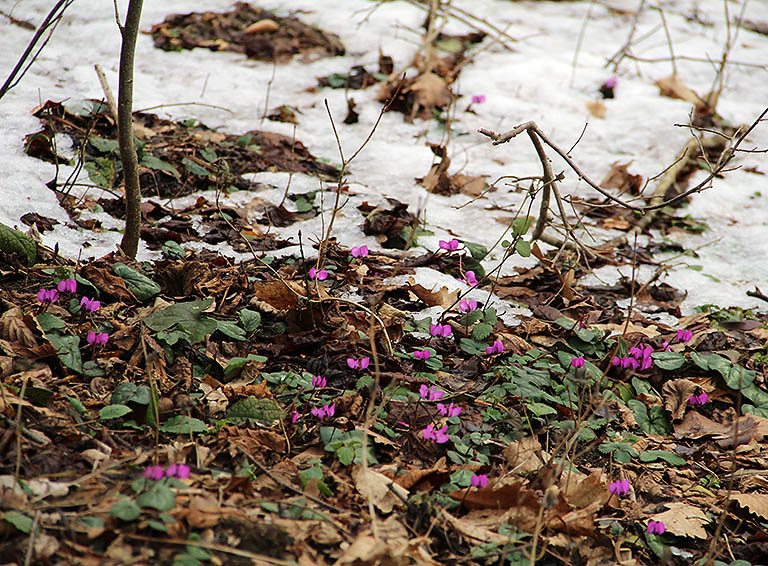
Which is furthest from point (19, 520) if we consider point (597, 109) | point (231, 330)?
point (597, 109)

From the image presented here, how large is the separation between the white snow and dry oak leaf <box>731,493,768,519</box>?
1442 millimetres

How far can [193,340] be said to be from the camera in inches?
93.4

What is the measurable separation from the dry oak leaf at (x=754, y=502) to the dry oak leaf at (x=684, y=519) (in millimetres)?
164

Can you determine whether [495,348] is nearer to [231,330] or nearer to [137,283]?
[231,330]

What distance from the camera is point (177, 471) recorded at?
173cm

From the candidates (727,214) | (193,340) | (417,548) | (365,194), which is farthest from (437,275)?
(727,214)

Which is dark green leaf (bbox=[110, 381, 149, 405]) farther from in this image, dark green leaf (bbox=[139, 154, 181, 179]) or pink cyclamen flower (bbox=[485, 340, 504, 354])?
dark green leaf (bbox=[139, 154, 181, 179])

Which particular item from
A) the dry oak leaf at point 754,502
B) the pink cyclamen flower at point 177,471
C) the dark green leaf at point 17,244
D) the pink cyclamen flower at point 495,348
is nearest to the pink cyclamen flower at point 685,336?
the dry oak leaf at point 754,502

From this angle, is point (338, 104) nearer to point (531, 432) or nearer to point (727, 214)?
point (727, 214)

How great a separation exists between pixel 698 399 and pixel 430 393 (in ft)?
3.95

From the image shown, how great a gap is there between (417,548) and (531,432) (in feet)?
2.45

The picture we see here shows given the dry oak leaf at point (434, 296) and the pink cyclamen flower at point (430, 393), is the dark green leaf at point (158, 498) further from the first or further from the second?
the dry oak leaf at point (434, 296)

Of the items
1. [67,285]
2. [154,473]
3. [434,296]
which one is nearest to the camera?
[154,473]

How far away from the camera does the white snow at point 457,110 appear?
12.4ft
